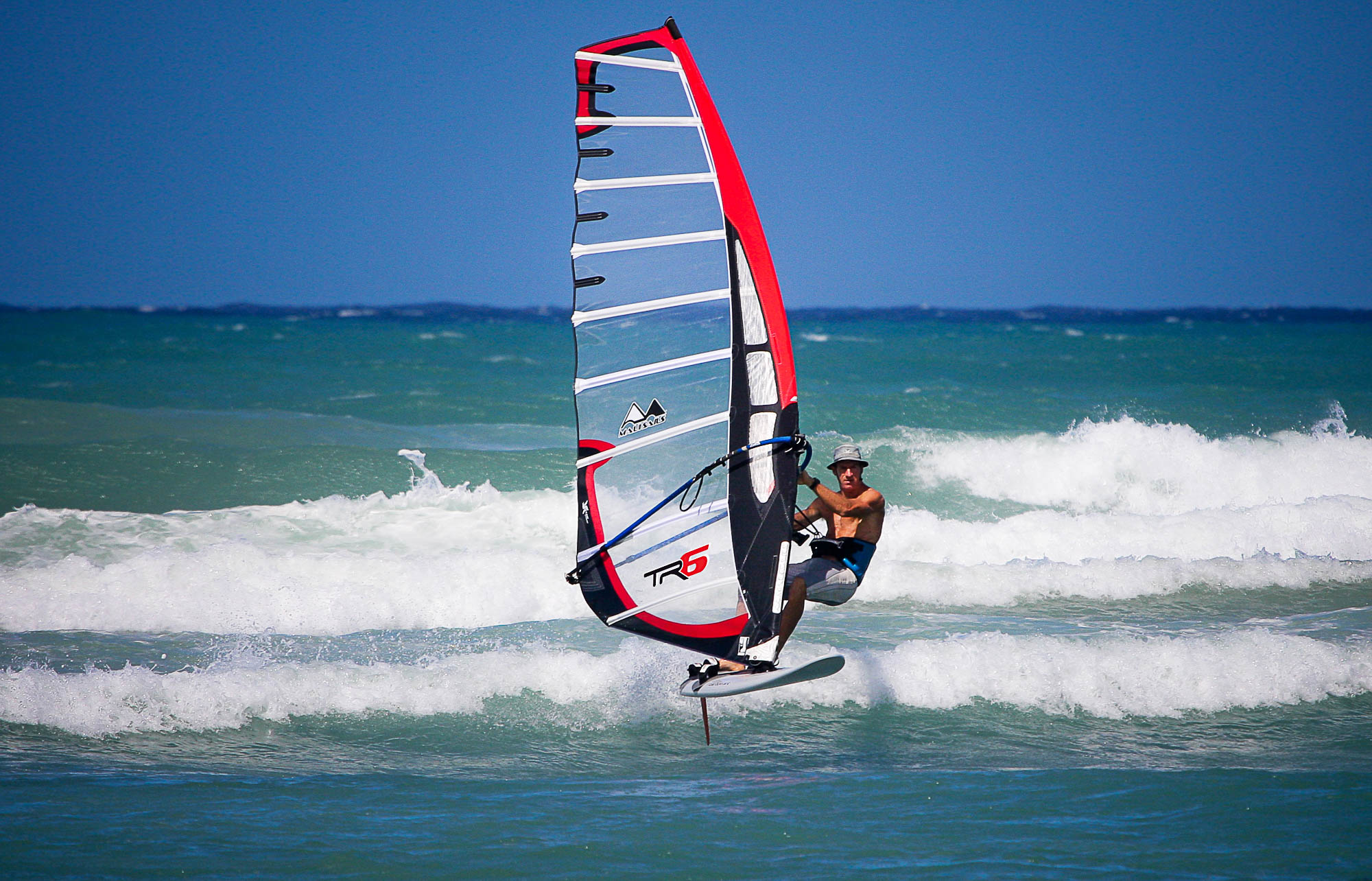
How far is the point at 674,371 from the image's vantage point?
4.27m

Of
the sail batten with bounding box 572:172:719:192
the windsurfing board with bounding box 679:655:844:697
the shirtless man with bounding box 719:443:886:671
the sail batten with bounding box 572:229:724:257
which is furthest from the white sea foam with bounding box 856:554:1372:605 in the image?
the sail batten with bounding box 572:172:719:192

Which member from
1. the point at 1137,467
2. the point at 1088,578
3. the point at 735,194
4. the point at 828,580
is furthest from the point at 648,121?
the point at 1137,467

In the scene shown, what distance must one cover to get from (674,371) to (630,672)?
85.4 inches

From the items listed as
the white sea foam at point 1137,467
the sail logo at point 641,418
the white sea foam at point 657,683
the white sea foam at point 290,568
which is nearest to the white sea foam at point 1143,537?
the white sea foam at point 1137,467

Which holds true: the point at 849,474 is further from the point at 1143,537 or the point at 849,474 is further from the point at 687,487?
the point at 1143,537

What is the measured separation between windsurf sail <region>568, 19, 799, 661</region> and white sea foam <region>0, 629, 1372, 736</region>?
1393mm

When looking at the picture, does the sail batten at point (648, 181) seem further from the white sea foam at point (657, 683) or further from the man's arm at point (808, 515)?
the white sea foam at point (657, 683)

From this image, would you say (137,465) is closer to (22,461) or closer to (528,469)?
(22,461)

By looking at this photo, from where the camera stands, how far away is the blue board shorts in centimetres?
455

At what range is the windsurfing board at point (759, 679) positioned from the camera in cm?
412

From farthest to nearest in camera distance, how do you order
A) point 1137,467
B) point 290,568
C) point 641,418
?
1. point 1137,467
2. point 290,568
3. point 641,418

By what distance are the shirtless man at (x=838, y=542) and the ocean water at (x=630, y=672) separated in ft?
2.68

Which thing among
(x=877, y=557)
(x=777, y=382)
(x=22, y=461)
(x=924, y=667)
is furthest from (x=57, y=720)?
→ (x=22, y=461)

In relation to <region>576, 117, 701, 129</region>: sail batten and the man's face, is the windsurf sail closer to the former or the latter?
<region>576, 117, 701, 129</region>: sail batten
